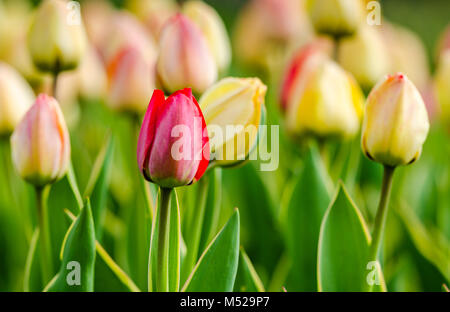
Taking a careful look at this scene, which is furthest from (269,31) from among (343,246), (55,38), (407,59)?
(343,246)

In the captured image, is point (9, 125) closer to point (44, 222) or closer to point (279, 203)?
point (44, 222)

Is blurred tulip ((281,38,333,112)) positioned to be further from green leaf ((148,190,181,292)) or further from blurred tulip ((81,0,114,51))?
blurred tulip ((81,0,114,51))

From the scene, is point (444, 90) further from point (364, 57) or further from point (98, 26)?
point (98, 26)

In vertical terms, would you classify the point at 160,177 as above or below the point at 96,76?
below

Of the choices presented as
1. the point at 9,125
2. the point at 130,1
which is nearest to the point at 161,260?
the point at 9,125

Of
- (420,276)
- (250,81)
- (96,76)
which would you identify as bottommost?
(420,276)

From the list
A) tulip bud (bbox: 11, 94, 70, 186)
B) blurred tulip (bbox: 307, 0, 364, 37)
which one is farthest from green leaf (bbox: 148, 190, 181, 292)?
blurred tulip (bbox: 307, 0, 364, 37)

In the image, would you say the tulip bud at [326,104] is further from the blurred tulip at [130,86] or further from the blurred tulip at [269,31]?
the blurred tulip at [269,31]
